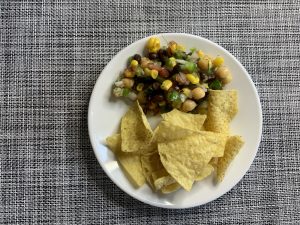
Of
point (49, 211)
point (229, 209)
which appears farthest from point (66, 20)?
point (229, 209)

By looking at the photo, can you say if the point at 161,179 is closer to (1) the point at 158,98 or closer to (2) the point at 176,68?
(1) the point at 158,98

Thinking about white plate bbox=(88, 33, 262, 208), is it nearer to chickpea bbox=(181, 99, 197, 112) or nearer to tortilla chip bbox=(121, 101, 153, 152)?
tortilla chip bbox=(121, 101, 153, 152)

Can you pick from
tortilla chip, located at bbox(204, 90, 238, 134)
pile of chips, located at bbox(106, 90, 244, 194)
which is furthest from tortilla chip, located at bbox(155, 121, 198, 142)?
tortilla chip, located at bbox(204, 90, 238, 134)

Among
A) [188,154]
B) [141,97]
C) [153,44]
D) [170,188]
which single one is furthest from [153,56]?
[170,188]

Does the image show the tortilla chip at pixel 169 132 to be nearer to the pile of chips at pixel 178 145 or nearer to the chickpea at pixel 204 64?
the pile of chips at pixel 178 145

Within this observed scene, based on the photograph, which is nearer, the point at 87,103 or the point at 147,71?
the point at 147,71

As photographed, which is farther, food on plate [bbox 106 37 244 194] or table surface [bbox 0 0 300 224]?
table surface [bbox 0 0 300 224]
